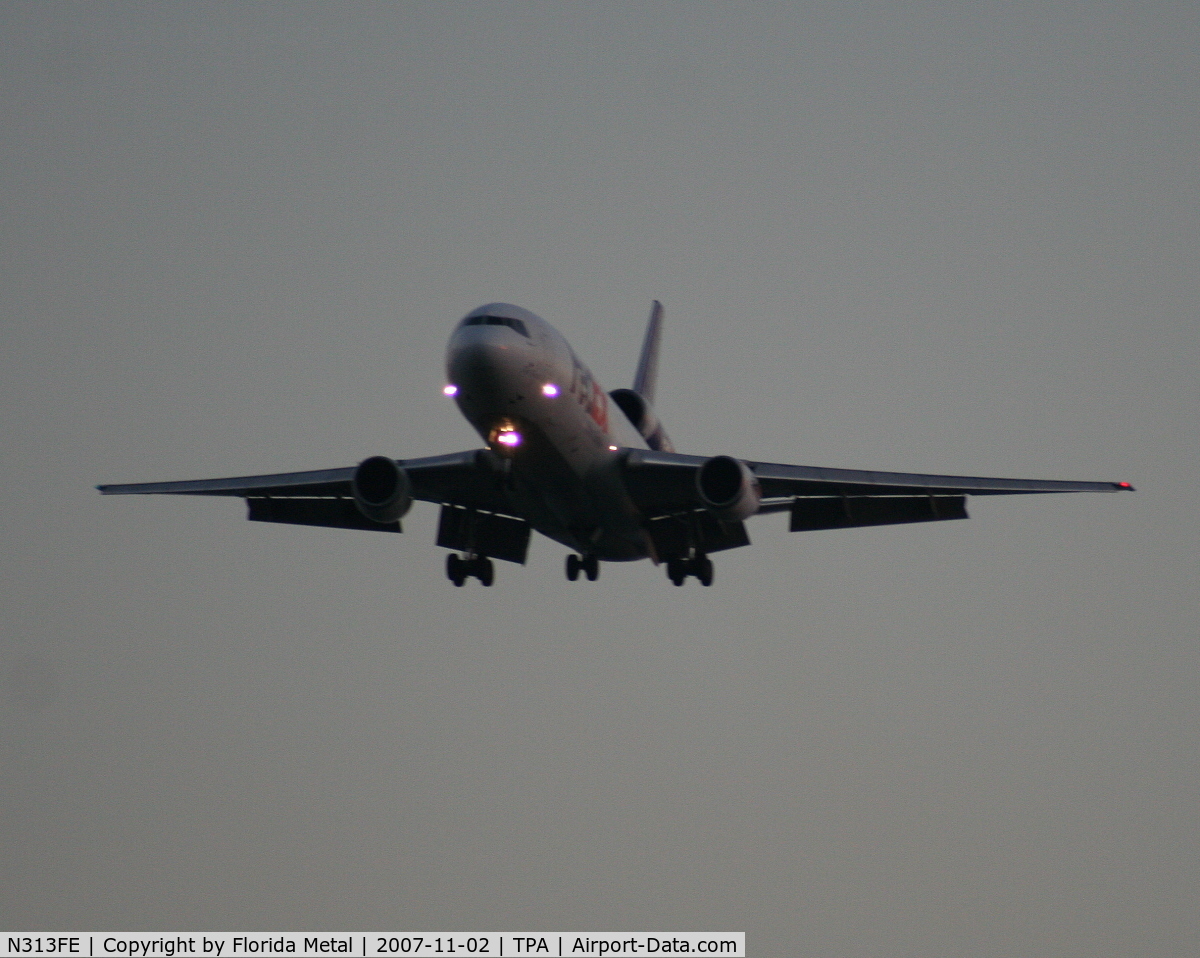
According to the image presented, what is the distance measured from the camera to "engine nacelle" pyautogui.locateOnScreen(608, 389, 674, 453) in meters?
40.3

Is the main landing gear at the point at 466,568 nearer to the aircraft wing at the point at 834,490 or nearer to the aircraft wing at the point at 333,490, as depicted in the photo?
the aircraft wing at the point at 333,490

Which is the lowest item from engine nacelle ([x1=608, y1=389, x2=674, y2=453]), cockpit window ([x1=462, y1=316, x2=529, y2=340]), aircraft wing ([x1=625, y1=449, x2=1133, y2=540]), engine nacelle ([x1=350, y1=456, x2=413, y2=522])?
engine nacelle ([x1=350, y1=456, x2=413, y2=522])

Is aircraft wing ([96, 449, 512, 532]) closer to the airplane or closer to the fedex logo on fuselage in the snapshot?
the airplane

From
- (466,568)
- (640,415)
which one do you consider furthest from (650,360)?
(466,568)

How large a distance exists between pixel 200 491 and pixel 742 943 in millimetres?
16829

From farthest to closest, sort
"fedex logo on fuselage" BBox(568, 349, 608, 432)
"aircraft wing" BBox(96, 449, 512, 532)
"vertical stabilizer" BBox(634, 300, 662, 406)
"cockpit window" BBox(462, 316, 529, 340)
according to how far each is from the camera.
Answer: "vertical stabilizer" BBox(634, 300, 662, 406), "aircraft wing" BBox(96, 449, 512, 532), "fedex logo on fuselage" BBox(568, 349, 608, 432), "cockpit window" BBox(462, 316, 529, 340)

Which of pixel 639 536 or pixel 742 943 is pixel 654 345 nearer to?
pixel 639 536

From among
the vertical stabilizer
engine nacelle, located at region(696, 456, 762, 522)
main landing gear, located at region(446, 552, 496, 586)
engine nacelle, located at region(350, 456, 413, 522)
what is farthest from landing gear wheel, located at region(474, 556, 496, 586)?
the vertical stabilizer

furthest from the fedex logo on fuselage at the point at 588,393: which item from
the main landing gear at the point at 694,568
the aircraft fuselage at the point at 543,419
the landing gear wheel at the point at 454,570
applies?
the landing gear wheel at the point at 454,570

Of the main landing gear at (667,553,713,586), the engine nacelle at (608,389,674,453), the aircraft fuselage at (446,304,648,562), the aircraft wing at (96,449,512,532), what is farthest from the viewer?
the engine nacelle at (608,389,674,453)

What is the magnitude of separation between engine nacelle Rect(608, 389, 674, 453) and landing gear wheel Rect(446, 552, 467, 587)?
5.78 meters

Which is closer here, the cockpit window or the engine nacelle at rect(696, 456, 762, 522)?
the cockpit window

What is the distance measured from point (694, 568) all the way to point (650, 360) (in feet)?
53.5

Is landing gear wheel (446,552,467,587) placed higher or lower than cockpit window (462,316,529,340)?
lower
